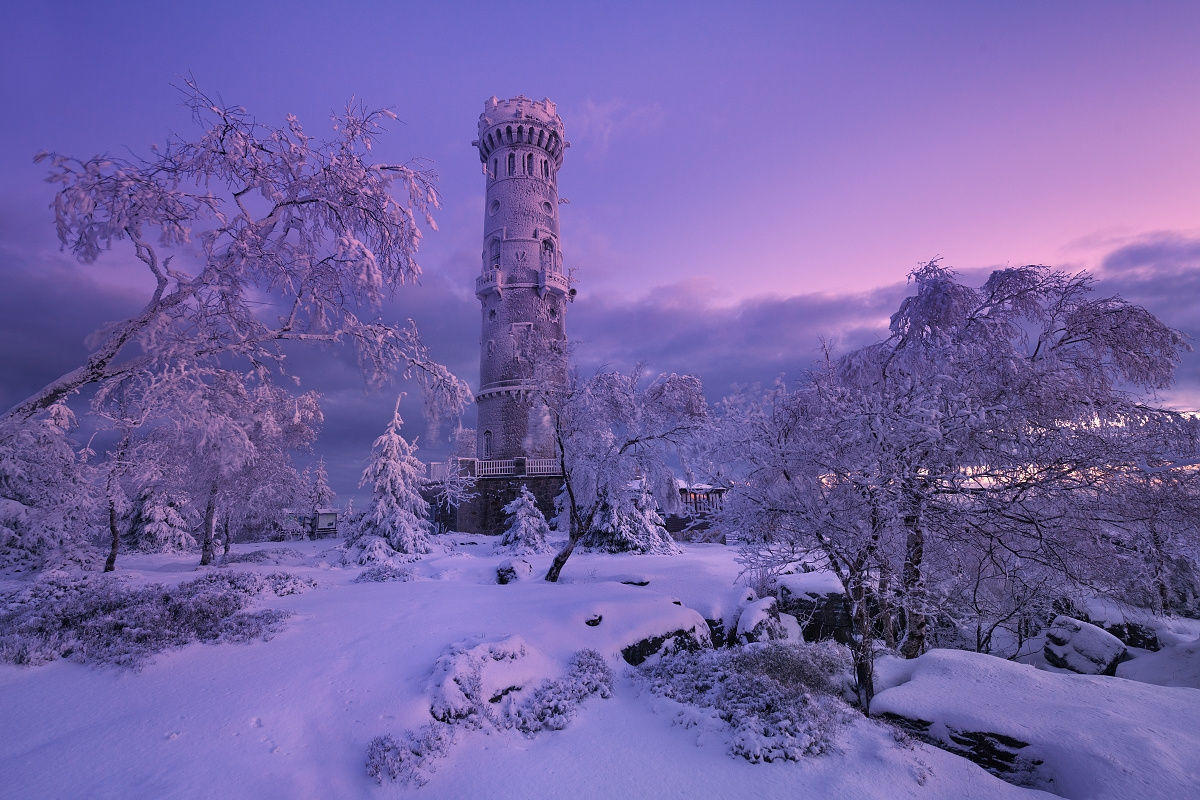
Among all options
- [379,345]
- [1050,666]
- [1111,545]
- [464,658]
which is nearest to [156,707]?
[464,658]

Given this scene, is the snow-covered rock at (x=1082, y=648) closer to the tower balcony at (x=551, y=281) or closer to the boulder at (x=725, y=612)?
the boulder at (x=725, y=612)

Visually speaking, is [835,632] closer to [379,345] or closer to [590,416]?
[590,416]

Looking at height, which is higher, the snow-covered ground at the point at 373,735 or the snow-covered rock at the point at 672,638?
the snow-covered ground at the point at 373,735

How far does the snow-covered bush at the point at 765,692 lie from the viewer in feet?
20.7

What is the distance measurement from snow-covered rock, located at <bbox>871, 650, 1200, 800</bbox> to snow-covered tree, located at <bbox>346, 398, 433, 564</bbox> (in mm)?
17677

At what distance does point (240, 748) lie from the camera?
5457mm

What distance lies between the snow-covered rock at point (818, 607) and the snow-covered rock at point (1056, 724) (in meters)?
5.20

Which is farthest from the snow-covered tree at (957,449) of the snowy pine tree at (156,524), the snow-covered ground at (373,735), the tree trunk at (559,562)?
the snowy pine tree at (156,524)

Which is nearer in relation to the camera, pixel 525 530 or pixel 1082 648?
pixel 1082 648

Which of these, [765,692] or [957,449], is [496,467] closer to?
[765,692]

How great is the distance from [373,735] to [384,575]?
10.1 m

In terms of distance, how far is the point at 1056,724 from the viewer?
20.8ft

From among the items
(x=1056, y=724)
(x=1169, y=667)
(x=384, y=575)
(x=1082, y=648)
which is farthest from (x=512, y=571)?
(x=1169, y=667)

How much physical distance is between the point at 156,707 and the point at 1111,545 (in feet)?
45.4
